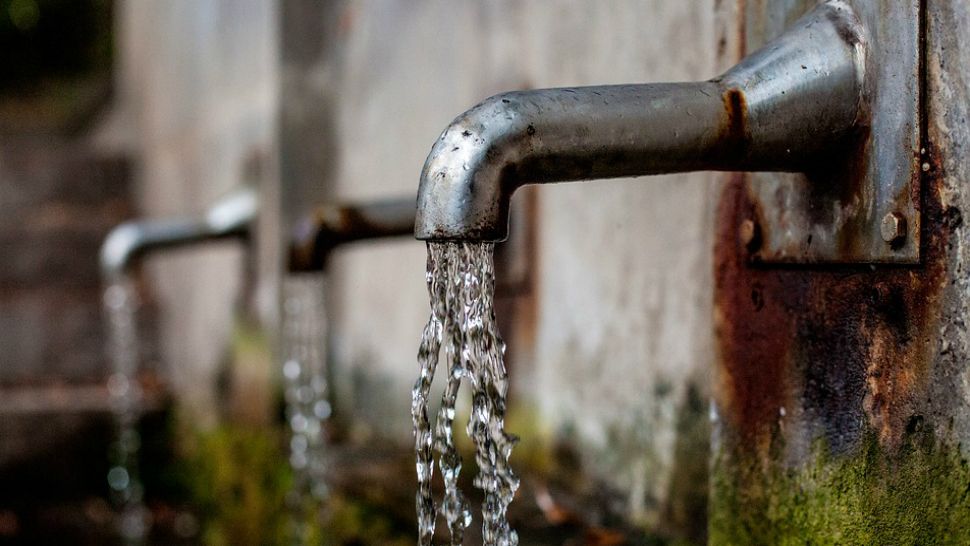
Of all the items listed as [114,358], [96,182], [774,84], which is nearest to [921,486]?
[774,84]

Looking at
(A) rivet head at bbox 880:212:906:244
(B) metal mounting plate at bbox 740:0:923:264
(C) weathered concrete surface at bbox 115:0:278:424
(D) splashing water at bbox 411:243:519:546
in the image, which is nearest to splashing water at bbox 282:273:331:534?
(C) weathered concrete surface at bbox 115:0:278:424

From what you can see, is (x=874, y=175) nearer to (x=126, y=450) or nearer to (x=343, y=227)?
(x=343, y=227)

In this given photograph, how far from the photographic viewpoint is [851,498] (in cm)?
138

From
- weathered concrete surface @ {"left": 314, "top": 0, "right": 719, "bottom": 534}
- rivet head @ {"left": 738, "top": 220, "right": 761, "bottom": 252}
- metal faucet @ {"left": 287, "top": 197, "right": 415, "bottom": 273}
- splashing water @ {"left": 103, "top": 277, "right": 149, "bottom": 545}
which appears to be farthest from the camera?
splashing water @ {"left": 103, "top": 277, "right": 149, "bottom": 545}

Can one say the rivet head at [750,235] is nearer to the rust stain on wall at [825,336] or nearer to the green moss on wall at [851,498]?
the rust stain on wall at [825,336]

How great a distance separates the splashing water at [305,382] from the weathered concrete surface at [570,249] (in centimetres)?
16

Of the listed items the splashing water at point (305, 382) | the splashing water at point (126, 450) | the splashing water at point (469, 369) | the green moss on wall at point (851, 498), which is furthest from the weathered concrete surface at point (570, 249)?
the splashing water at point (126, 450)

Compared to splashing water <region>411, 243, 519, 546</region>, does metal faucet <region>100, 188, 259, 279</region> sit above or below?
above

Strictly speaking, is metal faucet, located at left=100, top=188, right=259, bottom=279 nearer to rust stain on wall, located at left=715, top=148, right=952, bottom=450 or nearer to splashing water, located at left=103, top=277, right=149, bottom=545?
splashing water, located at left=103, top=277, right=149, bottom=545

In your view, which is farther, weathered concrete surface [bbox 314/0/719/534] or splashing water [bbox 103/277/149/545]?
splashing water [bbox 103/277/149/545]

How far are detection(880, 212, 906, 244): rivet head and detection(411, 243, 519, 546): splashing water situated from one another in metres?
0.49

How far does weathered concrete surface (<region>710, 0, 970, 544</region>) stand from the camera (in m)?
1.22

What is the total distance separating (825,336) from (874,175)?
0.24m

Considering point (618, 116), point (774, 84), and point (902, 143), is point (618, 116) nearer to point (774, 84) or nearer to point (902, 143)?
point (774, 84)
